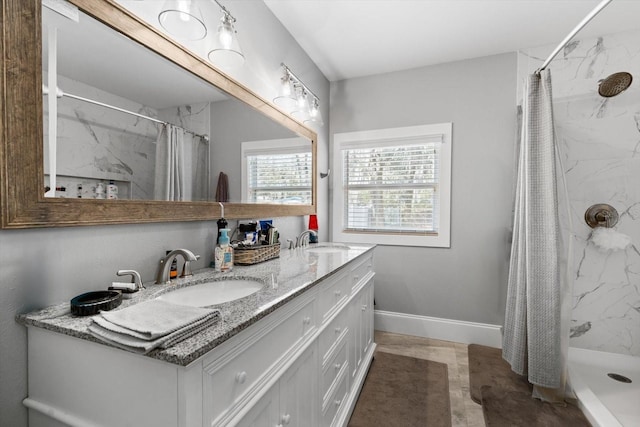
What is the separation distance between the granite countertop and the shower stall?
2.06 metres

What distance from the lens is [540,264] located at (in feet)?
6.03

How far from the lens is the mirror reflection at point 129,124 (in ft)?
2.88

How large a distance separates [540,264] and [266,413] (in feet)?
5.94

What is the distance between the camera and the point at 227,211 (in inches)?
62.6

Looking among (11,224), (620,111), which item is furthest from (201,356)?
(620,111)

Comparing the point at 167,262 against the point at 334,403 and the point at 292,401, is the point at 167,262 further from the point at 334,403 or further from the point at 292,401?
the point at 334,403

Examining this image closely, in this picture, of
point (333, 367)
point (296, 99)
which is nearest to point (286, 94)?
point (296, 99)

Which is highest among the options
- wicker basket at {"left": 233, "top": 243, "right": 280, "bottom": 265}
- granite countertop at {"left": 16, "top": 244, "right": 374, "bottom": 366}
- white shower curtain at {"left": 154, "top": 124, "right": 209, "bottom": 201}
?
white shower curtain at {"left": 154, "top": 124, "right": 209, "bottom": 201}

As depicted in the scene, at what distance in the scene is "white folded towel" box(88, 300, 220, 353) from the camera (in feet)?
2.04

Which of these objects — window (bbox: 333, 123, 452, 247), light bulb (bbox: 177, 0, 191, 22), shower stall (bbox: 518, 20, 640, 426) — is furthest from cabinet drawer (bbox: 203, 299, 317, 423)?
shower stall (bbox: 518, 20, 640, 426)

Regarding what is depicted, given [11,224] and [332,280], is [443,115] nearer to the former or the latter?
[332,280]

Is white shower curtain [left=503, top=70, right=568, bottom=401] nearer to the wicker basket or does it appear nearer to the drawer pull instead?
the wicker basket

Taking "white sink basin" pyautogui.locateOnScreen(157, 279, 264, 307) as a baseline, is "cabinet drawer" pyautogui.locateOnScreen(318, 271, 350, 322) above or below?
below

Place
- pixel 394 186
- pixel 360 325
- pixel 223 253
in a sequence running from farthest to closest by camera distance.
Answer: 1. pixel 394 186
2. pixel 360 325
3. pixel 223 253
